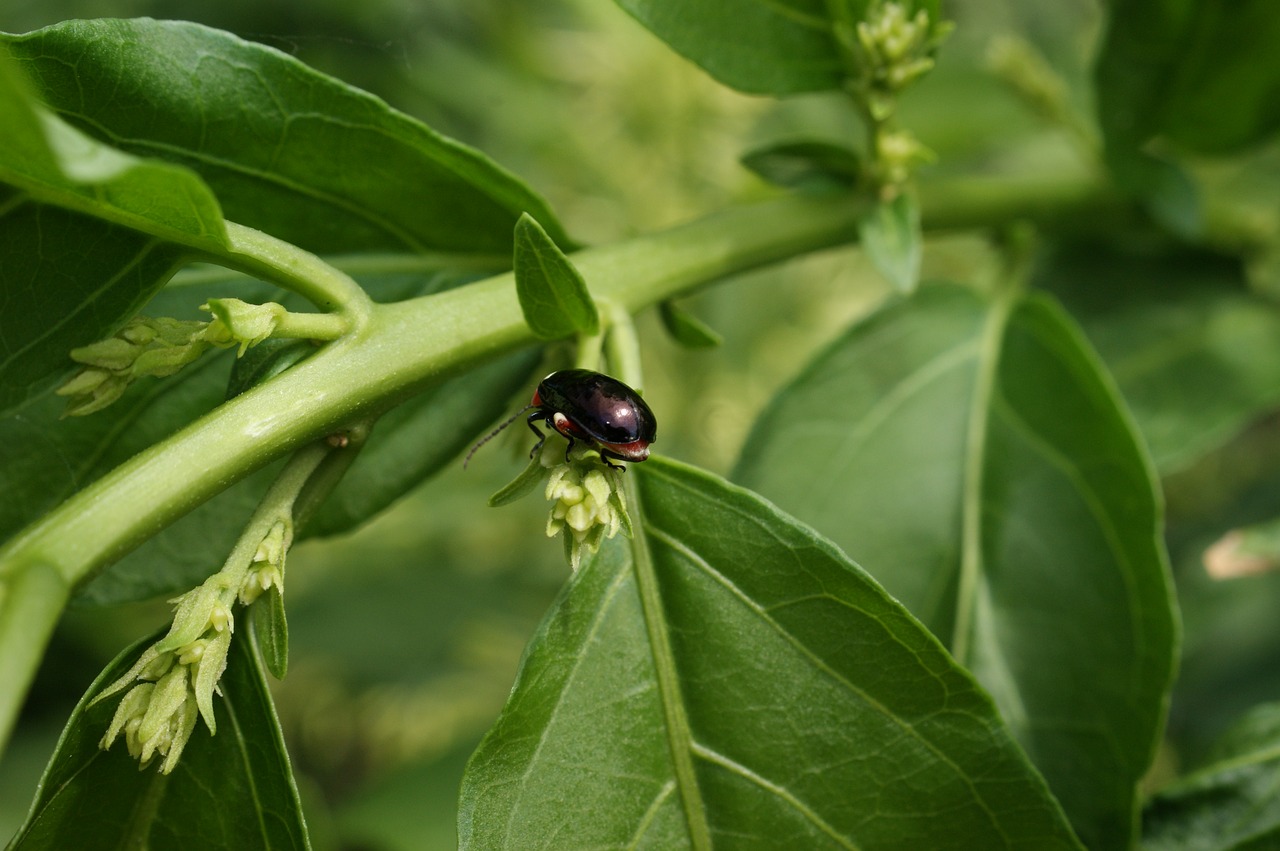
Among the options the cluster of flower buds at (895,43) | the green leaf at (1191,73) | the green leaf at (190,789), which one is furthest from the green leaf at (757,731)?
the green leaf at (1191,73)

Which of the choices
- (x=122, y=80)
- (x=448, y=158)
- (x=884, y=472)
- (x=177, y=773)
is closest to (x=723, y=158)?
(x=884, y=472)

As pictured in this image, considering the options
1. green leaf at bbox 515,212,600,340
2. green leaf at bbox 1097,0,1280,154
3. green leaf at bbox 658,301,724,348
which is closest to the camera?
green leaf at bbox 515,212,600,340

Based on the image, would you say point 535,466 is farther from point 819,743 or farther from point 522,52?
point 522,52

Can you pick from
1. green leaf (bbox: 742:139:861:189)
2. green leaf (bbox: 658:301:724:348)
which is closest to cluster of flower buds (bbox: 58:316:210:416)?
green leaf (bbox: 658:301:724:348)

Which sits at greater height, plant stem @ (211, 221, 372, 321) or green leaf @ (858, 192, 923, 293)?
green leaf @ (858, 192, 923, 293)

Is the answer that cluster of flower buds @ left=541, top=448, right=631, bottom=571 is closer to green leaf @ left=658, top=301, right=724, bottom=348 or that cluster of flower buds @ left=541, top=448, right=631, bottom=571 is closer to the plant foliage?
the plant foliage

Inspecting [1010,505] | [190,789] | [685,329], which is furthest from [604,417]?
[1010,505]

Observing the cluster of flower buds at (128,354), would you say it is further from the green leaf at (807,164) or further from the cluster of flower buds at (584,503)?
the green leaf at (807,164)
